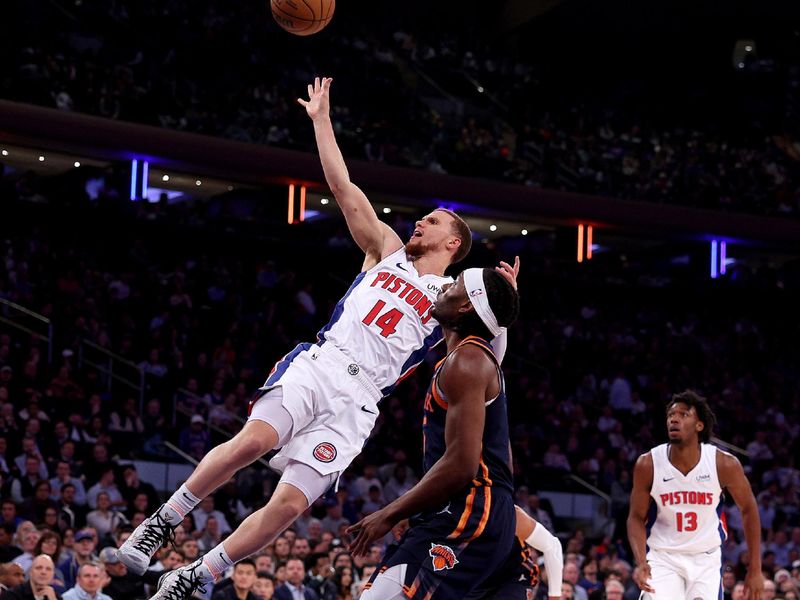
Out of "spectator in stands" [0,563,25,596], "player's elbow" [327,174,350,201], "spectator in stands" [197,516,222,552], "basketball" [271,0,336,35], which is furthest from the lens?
"spectator in stands" [197,516,222,552]

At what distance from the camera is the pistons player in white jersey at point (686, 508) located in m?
8.77

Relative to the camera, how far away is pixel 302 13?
8250 mm

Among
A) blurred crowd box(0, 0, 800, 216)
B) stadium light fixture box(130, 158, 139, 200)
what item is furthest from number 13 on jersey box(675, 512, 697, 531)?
stadium light fixture box(130, 158, 139, 200)

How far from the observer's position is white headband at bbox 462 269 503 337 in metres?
5.46

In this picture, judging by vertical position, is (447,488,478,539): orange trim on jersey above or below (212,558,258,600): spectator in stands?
above

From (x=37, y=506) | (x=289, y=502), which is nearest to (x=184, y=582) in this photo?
(x=289, y=502)

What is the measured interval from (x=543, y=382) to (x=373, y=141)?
5.24m

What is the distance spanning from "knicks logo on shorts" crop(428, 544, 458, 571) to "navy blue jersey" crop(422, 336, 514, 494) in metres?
0.31

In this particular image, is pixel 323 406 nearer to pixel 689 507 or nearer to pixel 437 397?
pixel 437 397

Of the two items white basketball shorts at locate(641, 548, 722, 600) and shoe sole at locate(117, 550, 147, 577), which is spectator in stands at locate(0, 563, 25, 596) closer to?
shoe sole at locate(117, 550, 147, 577)

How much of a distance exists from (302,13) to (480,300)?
11.6 feet

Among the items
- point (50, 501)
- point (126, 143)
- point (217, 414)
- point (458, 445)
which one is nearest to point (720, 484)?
point (458, 445)

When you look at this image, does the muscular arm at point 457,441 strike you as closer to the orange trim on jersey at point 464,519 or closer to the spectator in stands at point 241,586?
the orange trim on jersey at point 464,519

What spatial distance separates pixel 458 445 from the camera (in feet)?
16.8
